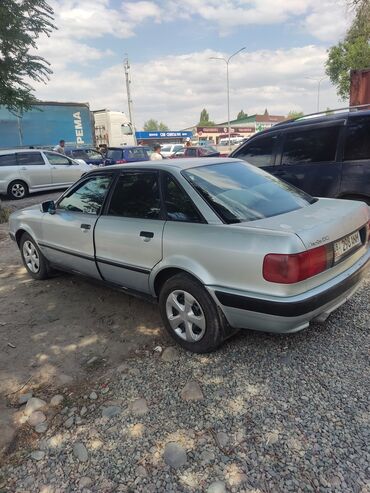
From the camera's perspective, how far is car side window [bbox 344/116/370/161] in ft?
16.5

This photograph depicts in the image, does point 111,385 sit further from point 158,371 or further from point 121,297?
point 121,297

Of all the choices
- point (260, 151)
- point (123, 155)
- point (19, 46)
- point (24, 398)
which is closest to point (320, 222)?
point (24, 398)

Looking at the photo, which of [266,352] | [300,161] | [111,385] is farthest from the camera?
Answer: [300,161]

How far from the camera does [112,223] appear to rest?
374 cm

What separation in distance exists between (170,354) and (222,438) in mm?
1022

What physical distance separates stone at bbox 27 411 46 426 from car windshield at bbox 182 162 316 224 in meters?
1.88

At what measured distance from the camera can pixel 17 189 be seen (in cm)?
1248

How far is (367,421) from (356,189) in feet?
11.4

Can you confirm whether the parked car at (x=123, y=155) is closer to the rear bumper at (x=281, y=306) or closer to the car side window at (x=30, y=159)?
the car side window at (x=30, y=159)

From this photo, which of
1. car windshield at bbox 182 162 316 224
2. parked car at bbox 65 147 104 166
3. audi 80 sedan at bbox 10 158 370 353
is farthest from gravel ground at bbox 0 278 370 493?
parked car at bbox 65 147 104 166

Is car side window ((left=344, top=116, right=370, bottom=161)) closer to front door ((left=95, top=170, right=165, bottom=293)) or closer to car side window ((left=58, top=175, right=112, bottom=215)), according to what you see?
front door ((left=95, top=170, right=165, bottom=293))

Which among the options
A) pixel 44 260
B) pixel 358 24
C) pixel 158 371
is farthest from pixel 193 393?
A: pixel 358 24

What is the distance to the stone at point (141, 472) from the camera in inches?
83.4

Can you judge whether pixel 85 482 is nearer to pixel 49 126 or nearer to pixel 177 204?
pixel 177 204
